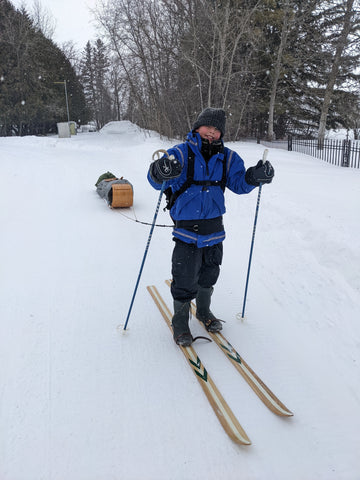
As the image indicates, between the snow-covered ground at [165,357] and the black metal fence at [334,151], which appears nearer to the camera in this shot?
the snow-covered ground at [165,357]

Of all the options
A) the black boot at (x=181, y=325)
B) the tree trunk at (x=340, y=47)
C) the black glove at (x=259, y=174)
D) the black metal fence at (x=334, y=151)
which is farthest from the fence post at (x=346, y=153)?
the black boot at (x=181, y=325)

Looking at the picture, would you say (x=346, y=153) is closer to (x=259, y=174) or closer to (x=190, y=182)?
(x=259, y=174)

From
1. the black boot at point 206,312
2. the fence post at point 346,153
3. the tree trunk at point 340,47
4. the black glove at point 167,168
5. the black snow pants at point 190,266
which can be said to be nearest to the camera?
the black glove at point 167,168

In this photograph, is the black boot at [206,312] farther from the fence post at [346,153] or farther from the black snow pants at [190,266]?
the fence post at [346,153]

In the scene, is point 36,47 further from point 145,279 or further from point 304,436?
point 304,436

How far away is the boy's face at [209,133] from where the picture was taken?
2.71 m

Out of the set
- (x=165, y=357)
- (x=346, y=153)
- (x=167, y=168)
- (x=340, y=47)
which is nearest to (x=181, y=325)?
(x=165, y=357)

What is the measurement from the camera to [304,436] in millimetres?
2074

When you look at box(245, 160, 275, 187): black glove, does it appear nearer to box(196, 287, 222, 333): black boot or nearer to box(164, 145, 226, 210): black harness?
box(164, 145, 226, 210): black harness

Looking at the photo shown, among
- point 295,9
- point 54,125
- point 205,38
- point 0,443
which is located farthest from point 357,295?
point 54,125

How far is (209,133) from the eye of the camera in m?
2.71

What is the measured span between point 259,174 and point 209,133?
1.73 feet

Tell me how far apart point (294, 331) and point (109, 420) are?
1858 millimetres

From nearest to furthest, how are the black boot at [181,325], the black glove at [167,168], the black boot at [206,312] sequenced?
1. the black glove at [167,168]
2. the black boot at [181,325]
3. the black boot at [206,312]
